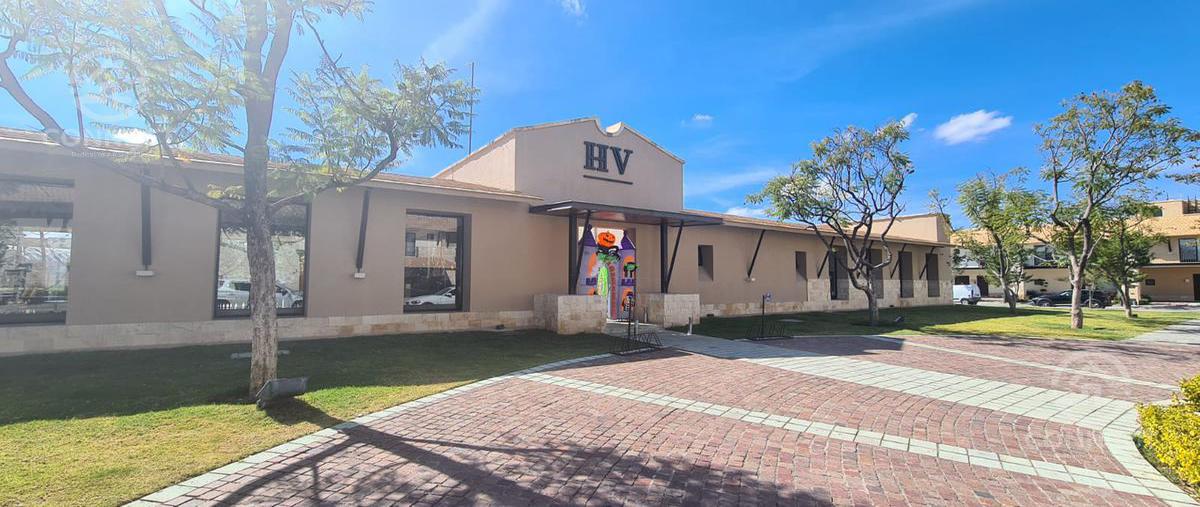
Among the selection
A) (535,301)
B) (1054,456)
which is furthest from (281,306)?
(1054,456)

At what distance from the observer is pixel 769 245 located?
66.7ft

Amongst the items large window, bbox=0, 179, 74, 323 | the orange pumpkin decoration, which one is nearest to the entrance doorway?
the orange pumpkin decoration

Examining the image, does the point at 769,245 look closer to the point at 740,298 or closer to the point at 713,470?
the point at 740,298

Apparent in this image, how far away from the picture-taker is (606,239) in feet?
50.5

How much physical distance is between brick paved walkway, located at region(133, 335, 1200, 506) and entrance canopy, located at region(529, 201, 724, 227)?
535 cm

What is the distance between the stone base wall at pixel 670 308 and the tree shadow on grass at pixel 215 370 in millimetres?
4274

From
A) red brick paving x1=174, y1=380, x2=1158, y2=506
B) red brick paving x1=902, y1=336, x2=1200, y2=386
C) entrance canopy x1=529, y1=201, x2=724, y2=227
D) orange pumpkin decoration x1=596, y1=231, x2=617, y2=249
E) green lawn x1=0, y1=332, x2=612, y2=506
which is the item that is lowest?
red brick paving x1=902, y1=336, x2=1200, y2=386

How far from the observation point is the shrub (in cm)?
391

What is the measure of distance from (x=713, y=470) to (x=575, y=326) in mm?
9082

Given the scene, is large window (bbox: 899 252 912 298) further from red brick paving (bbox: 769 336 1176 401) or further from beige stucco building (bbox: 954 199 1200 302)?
red brick paving (bbox: 769 336 1176 401)

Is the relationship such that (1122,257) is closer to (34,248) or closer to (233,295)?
(233,295)

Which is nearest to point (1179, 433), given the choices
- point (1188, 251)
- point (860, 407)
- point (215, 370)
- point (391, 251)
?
point (860, 407)

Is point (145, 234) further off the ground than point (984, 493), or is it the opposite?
point (145, 234)

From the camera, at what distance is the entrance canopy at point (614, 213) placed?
13062mm
